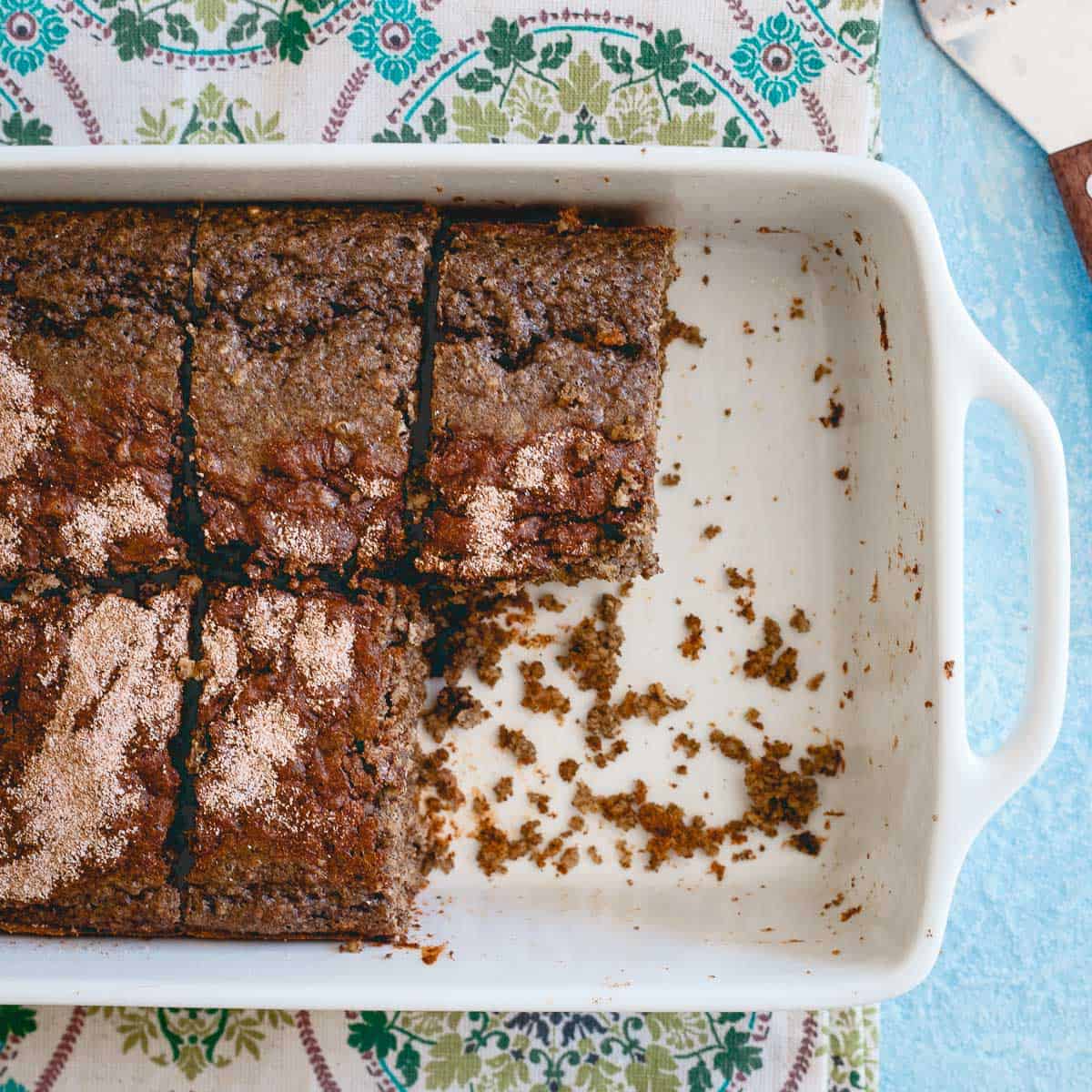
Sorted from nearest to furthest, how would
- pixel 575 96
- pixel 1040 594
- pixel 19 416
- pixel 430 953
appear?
pixel 1040 594, pixel 19 416, pixel 430 953, pixel 575 96

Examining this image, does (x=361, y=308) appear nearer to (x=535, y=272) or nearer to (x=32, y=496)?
(x=535, y=272)

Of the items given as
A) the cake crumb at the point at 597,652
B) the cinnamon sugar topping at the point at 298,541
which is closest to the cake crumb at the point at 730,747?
the cake crumb at the point at 597,652

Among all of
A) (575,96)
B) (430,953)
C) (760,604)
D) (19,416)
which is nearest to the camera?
(19,416)

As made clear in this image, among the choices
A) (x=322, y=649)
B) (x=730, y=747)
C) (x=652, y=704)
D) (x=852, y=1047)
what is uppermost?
(x=322, y=649)

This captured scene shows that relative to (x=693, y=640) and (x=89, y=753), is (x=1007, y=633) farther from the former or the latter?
(x=89, y=753)

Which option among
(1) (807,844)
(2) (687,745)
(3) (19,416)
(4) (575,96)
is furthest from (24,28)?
(1) (807,844)

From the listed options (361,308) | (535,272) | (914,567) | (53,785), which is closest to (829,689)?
(914,567)

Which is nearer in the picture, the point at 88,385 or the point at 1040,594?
the point at 1040,594

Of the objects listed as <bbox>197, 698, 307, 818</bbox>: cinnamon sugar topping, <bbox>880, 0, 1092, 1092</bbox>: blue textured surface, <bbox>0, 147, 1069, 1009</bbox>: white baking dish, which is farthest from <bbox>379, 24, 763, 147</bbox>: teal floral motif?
<bbox>197, 698, 307, 818</bbox>: cinnamon sugar topping
